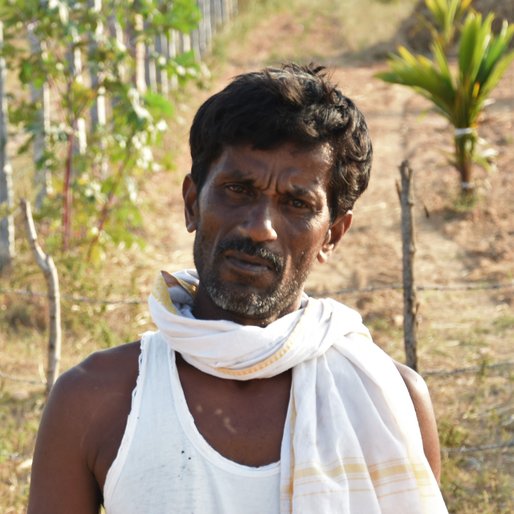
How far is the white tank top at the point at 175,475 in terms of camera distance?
166cm

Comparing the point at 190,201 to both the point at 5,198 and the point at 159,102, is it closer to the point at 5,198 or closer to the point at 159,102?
the point at 159,102

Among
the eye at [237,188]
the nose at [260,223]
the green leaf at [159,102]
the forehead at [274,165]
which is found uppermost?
the forehead at [274,165]

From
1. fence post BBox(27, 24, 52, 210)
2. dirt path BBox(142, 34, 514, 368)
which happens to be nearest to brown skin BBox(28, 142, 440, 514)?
dirt path BBox(142, 34, 514, 368)

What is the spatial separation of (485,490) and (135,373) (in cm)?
283

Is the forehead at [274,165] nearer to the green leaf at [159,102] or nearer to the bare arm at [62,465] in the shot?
the bare arm at [62,465]

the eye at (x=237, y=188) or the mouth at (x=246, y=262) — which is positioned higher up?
the eye at (x=237, y=188)

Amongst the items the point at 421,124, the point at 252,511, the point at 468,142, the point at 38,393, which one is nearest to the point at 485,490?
the point at 38,393

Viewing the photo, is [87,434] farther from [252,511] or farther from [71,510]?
[252,511]

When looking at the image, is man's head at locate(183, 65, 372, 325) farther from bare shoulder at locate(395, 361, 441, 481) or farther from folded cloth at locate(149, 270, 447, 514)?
bare shoulder at locate(395, 361, 441, 481)

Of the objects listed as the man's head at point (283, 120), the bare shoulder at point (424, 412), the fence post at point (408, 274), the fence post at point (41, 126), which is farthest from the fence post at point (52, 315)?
the bare shoulder at point (424, 412)

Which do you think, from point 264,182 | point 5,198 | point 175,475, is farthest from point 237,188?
point 5,198

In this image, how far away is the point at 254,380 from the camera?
5.99 feet

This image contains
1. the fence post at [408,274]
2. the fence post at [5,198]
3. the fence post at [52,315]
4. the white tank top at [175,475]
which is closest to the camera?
the white tank top at [175,475]

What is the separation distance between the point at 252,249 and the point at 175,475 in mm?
419
